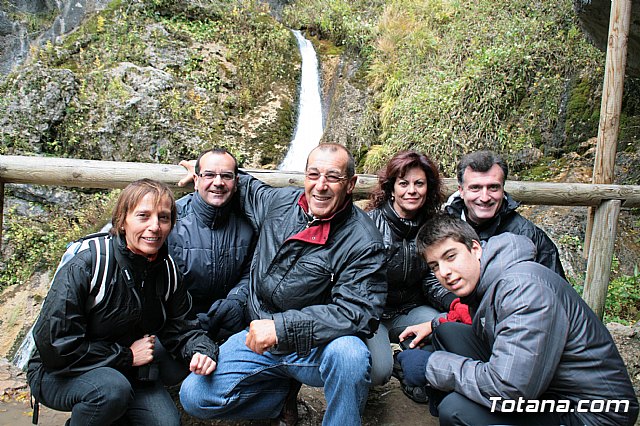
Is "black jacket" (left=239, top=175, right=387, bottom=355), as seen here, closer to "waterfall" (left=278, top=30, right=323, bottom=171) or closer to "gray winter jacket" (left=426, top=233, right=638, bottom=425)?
"gray winter jacket" (left=426, top=233, right=638, bottom=425)

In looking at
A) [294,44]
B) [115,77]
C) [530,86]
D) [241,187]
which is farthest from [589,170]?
[115,77]

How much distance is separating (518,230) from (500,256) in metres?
1.00

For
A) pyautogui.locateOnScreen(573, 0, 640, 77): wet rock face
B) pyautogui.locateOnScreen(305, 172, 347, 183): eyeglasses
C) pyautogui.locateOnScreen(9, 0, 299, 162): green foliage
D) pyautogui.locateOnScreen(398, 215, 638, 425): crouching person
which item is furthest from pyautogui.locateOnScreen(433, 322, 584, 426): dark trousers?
pyautogui.locateOnScreen(9, 0, 299, 162): green foliage

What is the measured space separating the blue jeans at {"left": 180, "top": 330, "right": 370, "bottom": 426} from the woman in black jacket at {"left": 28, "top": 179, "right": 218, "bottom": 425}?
9cm

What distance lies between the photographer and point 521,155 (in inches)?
284

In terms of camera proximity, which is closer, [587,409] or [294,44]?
[587,409]

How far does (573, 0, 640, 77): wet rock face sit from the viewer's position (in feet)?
16.0

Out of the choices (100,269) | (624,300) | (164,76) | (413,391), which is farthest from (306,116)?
(100,269)

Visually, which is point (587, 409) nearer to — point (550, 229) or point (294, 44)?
point (550, 229)

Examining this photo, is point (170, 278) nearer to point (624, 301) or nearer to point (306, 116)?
point (624, 301)

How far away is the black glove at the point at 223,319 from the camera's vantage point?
113 inches

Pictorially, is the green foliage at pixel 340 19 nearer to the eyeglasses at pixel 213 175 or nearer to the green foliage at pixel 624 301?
the green foliage at pixel 624 301

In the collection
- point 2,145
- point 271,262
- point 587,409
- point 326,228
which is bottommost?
point 587,409

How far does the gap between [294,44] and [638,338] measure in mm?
9276
